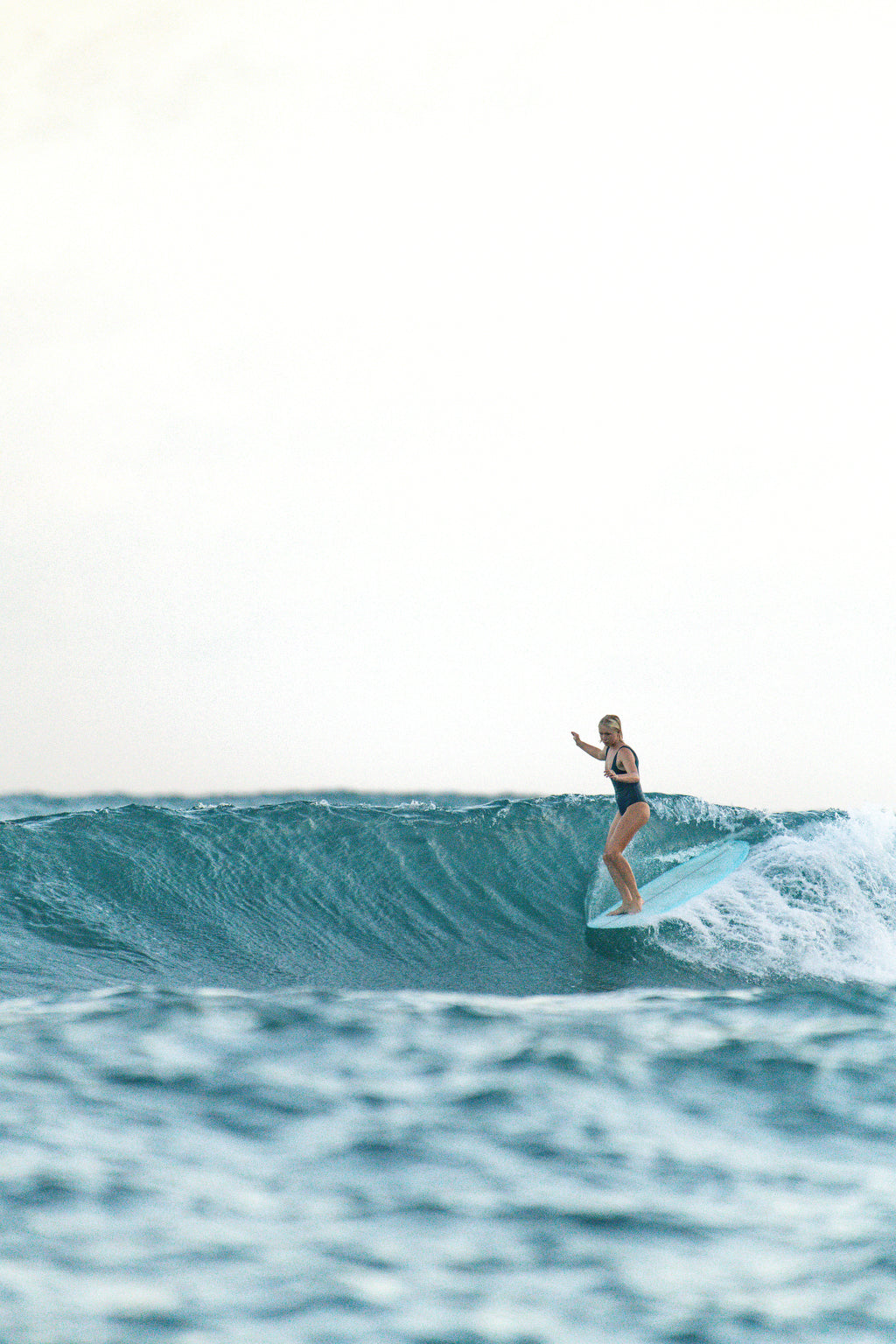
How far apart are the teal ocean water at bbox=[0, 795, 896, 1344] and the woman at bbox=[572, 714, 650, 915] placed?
44 cm

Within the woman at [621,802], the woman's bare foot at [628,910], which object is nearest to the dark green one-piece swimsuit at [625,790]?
the woman at [621,802]

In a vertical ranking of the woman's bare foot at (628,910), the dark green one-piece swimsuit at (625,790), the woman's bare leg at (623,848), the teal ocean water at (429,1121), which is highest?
the dark green one-piece swimsuit at (625,790)

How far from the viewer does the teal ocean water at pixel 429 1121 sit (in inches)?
128

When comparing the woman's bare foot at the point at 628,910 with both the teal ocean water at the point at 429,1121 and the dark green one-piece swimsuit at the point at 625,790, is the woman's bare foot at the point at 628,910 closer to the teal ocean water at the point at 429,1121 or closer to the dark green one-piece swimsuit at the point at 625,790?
the teal ocean water at the point at 429,1121

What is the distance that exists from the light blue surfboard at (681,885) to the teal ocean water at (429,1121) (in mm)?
158

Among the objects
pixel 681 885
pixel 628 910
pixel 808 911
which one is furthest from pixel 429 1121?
pixel 808 911

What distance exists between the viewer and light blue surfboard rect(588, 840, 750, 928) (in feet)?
29.4

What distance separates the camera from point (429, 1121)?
452 centimetres

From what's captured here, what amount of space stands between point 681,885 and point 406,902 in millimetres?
2572

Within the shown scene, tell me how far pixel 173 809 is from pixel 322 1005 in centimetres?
533

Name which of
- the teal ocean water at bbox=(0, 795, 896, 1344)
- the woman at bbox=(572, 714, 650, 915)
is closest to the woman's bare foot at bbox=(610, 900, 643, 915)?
the woman at bbox=(572, 714, 650, 915)

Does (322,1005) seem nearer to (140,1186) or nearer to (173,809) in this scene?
(140,1186)

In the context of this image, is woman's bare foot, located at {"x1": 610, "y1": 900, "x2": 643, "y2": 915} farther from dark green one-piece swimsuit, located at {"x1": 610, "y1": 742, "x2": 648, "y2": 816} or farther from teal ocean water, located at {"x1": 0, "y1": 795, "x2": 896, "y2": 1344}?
dark green one-piece swimsuit, located at {"x1": 610, "y1": 742, "x2": 648, "y2": 816}

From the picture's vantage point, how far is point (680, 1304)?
10.7 feet
